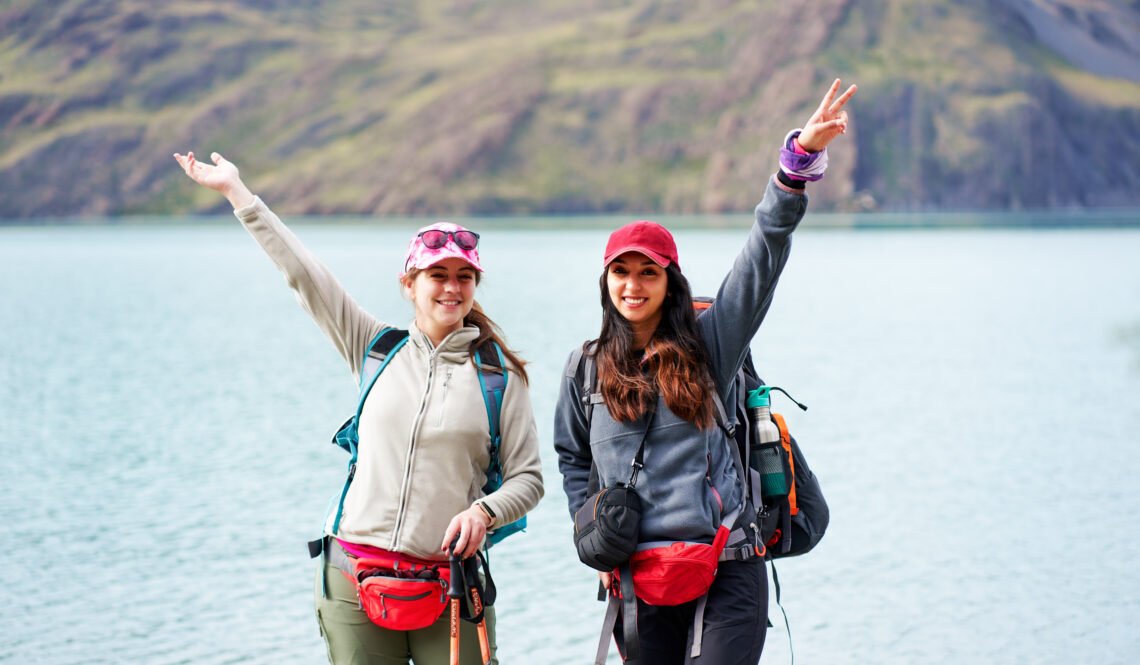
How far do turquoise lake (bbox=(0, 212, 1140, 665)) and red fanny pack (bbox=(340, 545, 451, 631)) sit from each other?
4.62m

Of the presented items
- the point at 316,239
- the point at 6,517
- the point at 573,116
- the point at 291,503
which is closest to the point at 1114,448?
the point at 291,503

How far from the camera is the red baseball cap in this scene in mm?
3938

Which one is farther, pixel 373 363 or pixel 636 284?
pixel 373 363

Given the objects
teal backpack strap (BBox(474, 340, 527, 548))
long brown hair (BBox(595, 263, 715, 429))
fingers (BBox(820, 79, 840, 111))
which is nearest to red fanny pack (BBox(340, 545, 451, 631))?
Answer: teal backpack strap (BBox(474, 340, 527, 548))

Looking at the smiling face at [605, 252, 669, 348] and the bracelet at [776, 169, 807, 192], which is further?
the smiling face at [605, 252, 669, 348]

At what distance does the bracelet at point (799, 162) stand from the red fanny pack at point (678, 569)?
1.17 meters

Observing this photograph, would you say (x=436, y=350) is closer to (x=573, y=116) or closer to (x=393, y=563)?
(x=393, y=563)

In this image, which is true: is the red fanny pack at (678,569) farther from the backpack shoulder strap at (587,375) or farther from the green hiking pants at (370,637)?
the green hiking pants at (370,637)

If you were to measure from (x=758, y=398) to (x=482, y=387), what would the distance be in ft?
3.10

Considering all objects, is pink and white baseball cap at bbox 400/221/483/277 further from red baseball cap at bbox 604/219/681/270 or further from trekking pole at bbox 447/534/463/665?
trekking pole at bbox 447/534/463/665

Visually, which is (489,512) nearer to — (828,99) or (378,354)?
(378,354)

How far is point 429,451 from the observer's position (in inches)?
159

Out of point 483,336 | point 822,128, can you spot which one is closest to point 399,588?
point 483,336

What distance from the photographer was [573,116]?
179250mm
